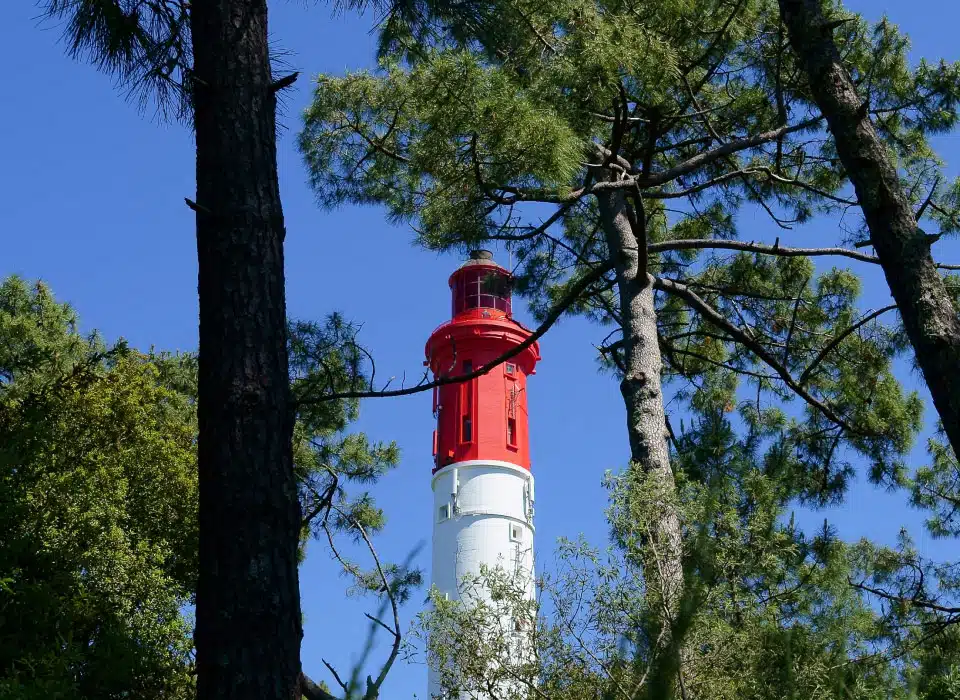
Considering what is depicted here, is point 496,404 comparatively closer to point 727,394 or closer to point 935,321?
point 727,394

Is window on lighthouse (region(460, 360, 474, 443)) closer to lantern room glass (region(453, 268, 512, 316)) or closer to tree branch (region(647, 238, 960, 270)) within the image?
lantern room glass (region(453, 268, 512, 316))

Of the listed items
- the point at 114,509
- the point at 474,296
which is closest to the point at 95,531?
the point at 114,509

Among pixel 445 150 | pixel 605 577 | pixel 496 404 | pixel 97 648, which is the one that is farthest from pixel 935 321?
pixel 496 404

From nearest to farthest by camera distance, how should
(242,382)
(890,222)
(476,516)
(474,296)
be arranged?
A: (242,382) → (890,222) → (476,516) → (474,296)

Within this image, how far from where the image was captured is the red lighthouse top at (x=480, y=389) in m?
17.5

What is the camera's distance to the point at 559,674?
17.6 feet

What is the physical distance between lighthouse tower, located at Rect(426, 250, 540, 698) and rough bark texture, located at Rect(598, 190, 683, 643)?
8.15m

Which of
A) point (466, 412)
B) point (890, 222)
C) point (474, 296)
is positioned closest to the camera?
point (890, 222)

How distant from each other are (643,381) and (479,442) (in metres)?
10.3

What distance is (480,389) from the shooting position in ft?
58.4

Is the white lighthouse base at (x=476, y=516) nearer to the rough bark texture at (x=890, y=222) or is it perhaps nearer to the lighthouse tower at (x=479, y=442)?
the lighthouse tower at (x=479, y=442)

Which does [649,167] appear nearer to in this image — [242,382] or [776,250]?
[776,250]

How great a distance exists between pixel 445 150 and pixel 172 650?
364 centimetres

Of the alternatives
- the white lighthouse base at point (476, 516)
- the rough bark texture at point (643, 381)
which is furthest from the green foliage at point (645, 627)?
the white lighthouse base at point (476, 516)
